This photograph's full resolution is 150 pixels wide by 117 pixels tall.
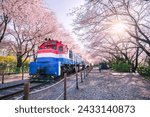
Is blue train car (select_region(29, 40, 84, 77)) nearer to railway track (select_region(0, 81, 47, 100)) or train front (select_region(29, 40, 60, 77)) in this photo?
train front (select_region(29, 40, 60, 77))

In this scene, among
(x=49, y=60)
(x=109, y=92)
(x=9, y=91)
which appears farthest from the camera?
(x=49, y=60)

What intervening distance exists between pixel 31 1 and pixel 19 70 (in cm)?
1324

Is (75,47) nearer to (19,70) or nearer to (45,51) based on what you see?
(19,70)

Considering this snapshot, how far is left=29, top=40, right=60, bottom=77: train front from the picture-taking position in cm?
1766

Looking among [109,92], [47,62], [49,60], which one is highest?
[49,60]

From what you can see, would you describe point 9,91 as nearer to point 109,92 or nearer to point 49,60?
point 109,92

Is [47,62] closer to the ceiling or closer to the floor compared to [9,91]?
closer to the ceiling

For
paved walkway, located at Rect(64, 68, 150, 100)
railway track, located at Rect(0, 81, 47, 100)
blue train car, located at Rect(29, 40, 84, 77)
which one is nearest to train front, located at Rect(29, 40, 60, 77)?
blue train car, located at Rect(29, 40, 84, 77)

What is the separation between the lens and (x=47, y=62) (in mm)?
18297

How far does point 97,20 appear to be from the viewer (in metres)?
17.3

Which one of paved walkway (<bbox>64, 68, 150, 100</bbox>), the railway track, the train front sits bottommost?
paved walkway (<bbox>64, 68, 150, 100</bbox>)

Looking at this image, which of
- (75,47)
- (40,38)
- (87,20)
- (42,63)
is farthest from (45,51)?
(75,47)

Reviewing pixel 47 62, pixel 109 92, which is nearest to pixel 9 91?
pixel 109 92

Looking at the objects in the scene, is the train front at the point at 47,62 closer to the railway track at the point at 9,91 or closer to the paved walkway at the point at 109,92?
the paved walkway at the point at 109,92
